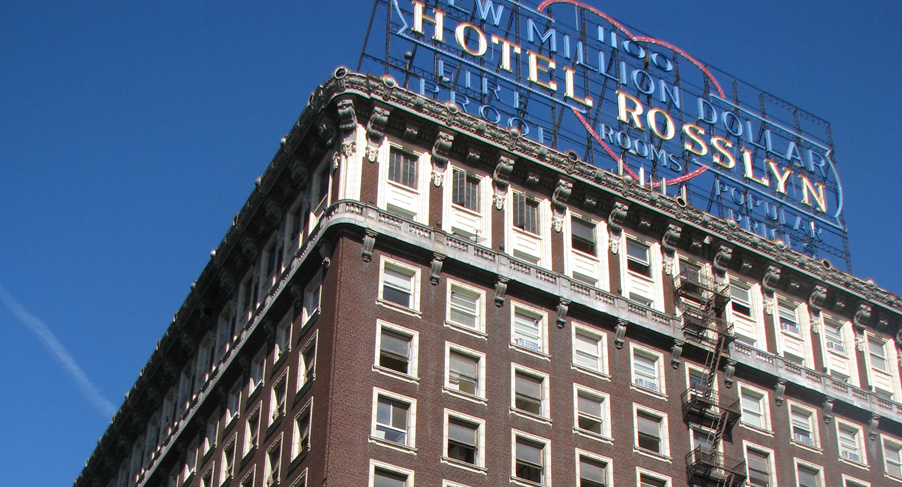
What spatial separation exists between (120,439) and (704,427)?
156 feet

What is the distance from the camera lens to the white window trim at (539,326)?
76500 mm

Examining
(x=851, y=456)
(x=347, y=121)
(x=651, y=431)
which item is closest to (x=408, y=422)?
(x=651, y=431)

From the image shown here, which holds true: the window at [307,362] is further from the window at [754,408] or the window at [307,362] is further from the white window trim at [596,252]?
the window at [754,408]

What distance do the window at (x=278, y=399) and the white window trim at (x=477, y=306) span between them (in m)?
9.41

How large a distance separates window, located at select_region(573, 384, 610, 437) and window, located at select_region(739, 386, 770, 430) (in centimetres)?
1010

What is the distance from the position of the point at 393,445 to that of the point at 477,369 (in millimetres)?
7652

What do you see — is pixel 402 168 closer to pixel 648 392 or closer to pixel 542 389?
pixel 542 389

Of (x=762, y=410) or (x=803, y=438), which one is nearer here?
(x=762, y=410)

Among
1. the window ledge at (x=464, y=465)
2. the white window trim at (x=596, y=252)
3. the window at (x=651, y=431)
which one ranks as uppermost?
the white window trim at (x=596, y=252)

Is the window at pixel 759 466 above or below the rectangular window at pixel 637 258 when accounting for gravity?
below

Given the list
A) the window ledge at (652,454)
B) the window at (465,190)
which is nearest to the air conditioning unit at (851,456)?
the window ledge at (652,454)

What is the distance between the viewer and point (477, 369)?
74.4 m

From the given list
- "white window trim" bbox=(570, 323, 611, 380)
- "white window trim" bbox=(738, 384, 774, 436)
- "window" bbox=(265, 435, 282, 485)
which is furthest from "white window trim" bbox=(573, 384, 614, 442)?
"window" bbox=(265, 435, 282, 485)

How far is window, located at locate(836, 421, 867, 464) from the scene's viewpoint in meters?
85.5
